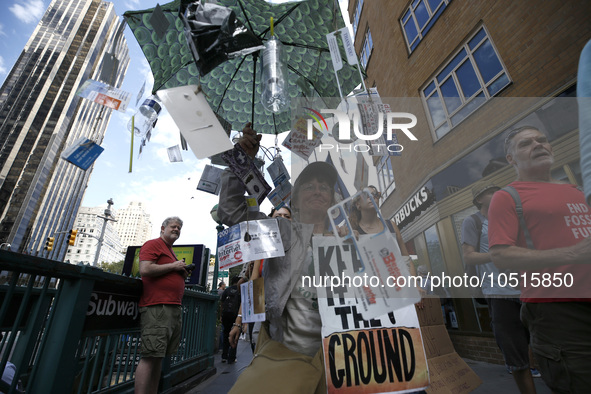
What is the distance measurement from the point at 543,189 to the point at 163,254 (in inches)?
129

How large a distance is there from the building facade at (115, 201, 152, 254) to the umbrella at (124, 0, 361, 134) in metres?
110

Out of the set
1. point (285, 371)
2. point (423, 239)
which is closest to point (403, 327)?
point (285, 371)

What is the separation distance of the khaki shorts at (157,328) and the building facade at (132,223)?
109782mm

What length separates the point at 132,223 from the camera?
325 feet

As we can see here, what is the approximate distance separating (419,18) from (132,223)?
116 meters

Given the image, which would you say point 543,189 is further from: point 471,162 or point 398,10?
point 398,10

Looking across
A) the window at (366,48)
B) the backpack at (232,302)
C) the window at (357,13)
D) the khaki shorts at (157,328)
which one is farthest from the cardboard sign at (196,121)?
the window at (357,13)

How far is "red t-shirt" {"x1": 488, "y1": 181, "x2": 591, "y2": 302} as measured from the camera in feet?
4.27

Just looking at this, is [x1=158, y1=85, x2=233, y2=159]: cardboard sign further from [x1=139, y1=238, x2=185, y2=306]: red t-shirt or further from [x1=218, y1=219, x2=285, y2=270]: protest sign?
[x1=139, y1=238, x2=185, y2=306]: red t-shirt

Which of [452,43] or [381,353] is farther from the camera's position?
[452,43]

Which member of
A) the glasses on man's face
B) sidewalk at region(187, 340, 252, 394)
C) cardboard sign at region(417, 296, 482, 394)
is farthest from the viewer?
sidewalk at region(187, 340, 252, 394)

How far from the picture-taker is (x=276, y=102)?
8.15ft

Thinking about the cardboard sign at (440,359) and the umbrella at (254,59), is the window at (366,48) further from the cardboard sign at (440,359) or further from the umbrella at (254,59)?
the cardboard sign at (440,359)

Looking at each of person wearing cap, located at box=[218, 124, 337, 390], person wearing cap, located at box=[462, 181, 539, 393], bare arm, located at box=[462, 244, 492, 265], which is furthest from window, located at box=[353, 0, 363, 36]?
person wearing cap, located at box=[218, 124, 337, 390]
